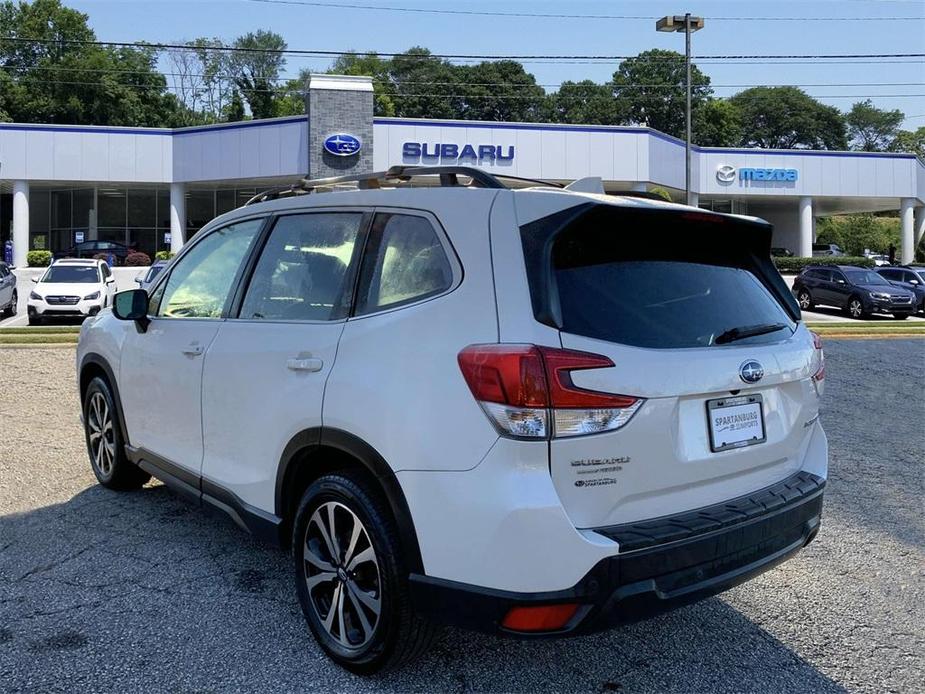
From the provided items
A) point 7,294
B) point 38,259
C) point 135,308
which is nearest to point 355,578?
point 135,308

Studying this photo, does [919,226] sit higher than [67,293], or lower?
higher

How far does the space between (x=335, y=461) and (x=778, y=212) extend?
5566 centimetres

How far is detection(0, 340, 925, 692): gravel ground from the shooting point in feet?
10.1

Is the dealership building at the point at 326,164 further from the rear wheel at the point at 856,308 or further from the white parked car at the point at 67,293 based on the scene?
the white parked car at the point at 67,293

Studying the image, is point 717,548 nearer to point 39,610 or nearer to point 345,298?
point 345,298

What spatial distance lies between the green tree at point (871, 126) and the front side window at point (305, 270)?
127132 mm

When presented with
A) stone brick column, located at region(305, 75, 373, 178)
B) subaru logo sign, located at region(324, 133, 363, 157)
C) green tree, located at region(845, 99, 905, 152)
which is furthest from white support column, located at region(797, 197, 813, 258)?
green tree, located at region(845, 99, 905, 152)

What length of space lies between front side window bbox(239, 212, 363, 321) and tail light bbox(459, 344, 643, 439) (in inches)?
34.4

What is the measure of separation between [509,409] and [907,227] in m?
51.5

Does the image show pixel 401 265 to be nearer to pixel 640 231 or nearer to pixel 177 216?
pixel 640 231

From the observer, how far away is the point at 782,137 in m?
104

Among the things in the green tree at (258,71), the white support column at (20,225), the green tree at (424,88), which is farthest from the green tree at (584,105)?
the white support column at (20,225)

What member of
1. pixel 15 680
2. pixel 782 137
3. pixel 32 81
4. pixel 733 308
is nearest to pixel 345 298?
pixel 733 308

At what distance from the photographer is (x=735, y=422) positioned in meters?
2.96
